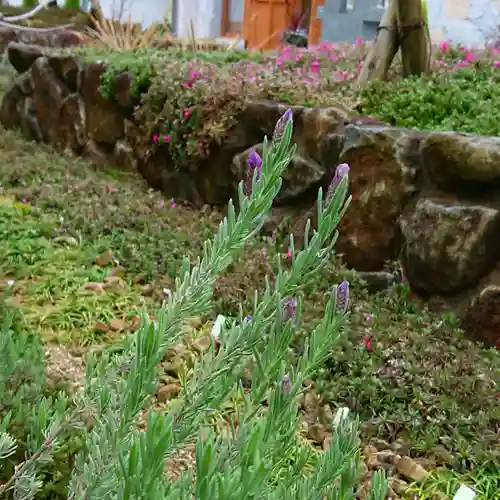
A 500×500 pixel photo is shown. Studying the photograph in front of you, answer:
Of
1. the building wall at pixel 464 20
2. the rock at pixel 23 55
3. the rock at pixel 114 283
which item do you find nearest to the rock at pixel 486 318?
the rock at pixel 114 283

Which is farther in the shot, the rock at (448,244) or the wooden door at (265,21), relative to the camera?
the wooden door at (265,21)

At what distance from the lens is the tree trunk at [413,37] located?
201 inches

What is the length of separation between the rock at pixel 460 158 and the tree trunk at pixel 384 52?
1.64 metres

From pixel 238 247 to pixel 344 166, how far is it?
0.22 meters

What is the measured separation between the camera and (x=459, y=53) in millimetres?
6391

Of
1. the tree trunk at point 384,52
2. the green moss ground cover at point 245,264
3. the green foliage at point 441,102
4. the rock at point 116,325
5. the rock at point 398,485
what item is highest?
the tree trunk at point 384,52

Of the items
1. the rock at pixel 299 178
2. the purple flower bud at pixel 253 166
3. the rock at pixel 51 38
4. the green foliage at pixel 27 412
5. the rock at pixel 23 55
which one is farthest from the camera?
the rock at pixel 51 38

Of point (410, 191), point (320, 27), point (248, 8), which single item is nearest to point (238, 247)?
point (410, 191)

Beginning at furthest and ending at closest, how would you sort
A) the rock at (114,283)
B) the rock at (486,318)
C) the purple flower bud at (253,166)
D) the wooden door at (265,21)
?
the wooden door at (265,21) → the rock at (114,283) → the rock at (486,318) → the purple flower bud at (253,166)

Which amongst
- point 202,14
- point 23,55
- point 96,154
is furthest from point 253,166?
Result: point 202,14

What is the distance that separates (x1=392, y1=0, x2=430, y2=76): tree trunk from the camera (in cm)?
510

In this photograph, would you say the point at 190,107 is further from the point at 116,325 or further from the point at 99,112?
the point at 116,325

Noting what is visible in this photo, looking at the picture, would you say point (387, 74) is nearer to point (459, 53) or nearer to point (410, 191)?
point (459, 53)

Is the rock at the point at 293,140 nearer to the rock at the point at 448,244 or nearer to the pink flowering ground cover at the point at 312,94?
the pink flowering ground cover at the point at 312,94
